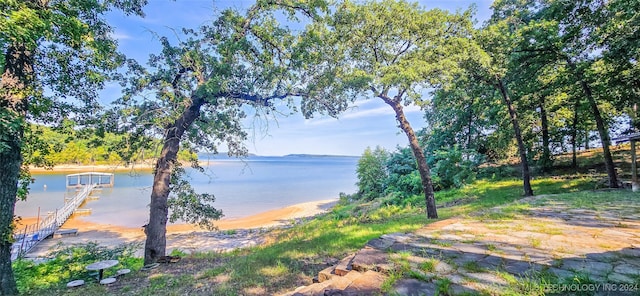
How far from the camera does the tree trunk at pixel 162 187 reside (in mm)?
6238

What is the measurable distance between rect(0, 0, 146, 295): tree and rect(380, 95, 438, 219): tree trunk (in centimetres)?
617

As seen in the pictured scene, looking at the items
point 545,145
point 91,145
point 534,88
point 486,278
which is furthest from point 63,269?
A: point 545,145

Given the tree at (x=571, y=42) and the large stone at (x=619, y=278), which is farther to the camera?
the tree at (x=571, y=42)

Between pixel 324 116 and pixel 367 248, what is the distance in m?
4.43

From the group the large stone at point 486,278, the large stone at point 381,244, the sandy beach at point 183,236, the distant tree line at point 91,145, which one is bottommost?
the sandy beach at point 183,236

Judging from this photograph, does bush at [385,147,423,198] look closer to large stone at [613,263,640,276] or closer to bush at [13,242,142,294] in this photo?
large stone at [613,263,640,276]

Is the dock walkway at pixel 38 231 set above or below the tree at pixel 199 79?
below

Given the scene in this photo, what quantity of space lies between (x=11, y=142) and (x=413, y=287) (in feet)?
19.9

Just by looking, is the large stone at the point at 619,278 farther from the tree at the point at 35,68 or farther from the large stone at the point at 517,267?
the tree at the point at 35,68

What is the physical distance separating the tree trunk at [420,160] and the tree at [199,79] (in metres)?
2.75

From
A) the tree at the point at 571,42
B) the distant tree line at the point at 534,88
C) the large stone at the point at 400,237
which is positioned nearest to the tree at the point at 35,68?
the large stone at the point at 400,237

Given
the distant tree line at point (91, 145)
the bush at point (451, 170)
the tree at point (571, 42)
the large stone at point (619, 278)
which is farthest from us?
the bush at point (451, 170)

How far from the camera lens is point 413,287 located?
2.44 metres

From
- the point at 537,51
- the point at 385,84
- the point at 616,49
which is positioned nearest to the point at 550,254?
the point at 385,84
